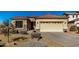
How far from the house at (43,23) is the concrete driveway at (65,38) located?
0.08 meters

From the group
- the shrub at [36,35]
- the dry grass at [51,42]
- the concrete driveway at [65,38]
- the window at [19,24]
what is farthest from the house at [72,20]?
the window at [19,24]

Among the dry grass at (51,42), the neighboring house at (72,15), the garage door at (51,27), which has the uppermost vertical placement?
the neighboring house at (72,15)

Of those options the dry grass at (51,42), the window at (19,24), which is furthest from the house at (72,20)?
the window at (19,24)

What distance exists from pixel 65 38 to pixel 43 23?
1.30ft

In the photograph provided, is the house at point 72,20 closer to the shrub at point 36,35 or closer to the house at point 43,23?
the house at point 43,23

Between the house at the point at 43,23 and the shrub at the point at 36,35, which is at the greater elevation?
the house at the point at 43,23

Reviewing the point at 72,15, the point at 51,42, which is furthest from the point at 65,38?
the point at 72,15

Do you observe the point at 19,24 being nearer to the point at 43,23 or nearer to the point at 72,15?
the point at 43,23

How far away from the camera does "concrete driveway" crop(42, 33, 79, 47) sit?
3.98 metres

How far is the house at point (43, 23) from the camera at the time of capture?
13.1 feet

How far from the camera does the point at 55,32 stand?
13.2ft

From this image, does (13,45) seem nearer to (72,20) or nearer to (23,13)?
(23,13)
